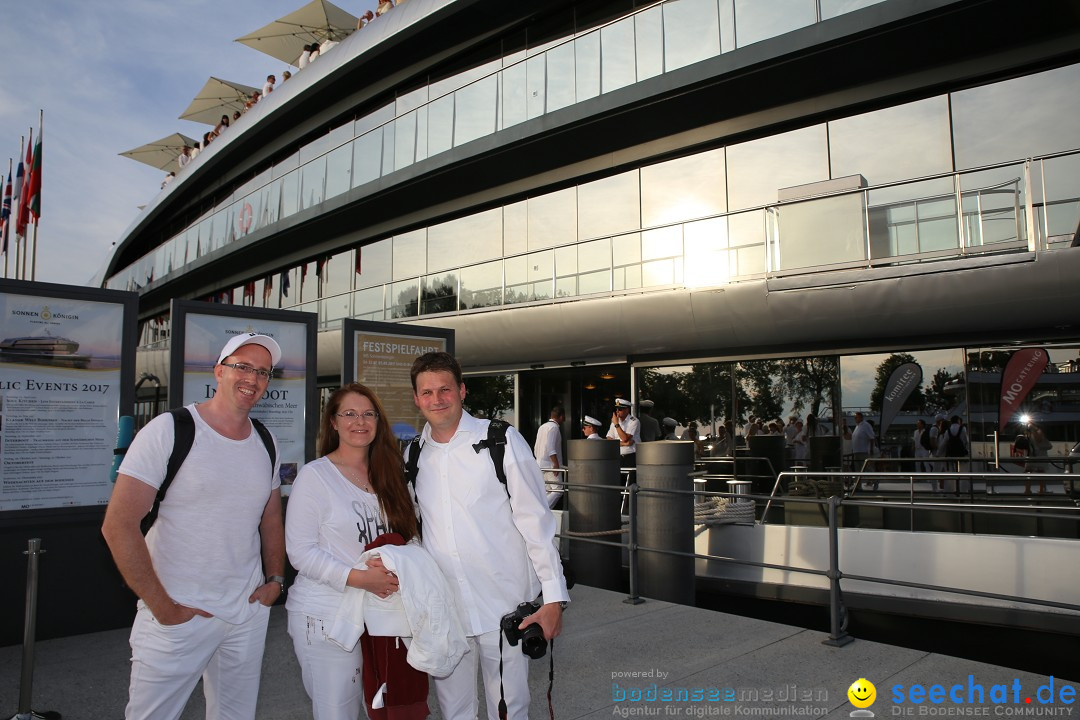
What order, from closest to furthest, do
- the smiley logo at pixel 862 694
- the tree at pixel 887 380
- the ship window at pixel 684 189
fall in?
the smiley logo at pixel 862 694, the tree at pixel 887 380, the ship window at pixel 684 189

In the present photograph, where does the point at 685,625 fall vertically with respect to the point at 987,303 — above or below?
below

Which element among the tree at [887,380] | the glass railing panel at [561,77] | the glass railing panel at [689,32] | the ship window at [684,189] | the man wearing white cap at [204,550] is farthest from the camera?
the glass railing panel at [561,77]

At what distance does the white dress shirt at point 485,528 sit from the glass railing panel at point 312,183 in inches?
782

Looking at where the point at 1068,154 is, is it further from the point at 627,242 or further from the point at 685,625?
the point at 685,625

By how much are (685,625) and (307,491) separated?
4.38 meters

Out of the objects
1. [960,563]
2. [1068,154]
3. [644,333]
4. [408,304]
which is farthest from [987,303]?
[408,304]

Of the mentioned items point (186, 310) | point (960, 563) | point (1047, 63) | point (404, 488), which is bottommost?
point (960, 563)

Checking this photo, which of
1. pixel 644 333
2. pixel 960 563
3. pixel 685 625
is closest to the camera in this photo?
pixel 685 625

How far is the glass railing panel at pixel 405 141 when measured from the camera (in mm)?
18375

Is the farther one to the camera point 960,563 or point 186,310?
point 960,563

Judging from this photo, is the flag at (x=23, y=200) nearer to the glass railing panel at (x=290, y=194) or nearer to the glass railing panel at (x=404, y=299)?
the glass railing panel at (x=290, y=194)

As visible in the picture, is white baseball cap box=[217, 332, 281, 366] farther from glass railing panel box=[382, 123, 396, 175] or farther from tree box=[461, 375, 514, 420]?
glass railing panel box=[382, 123, 396, 175]

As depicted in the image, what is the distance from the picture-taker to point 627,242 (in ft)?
48.2

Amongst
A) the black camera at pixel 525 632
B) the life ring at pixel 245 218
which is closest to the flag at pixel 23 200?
the life ring at pixel 245 218
